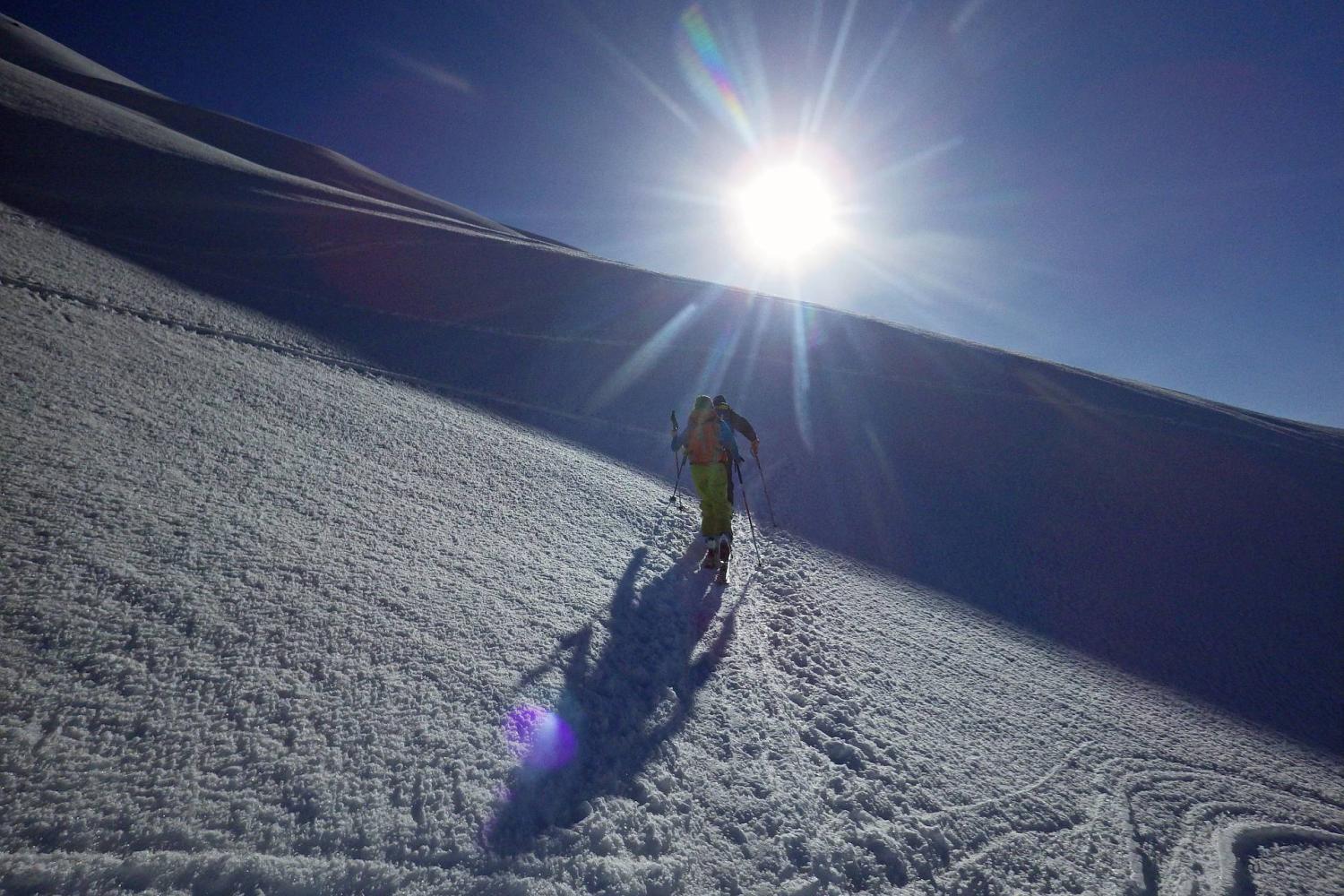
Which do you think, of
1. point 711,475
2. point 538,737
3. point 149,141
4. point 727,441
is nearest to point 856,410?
point 727,441

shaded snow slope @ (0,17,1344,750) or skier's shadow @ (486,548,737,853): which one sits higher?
shaded snow slope @ (0,17,1344,750)

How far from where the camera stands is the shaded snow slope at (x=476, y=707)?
2.00 metres

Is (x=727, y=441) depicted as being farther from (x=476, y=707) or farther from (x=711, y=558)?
(x=476, y=707)

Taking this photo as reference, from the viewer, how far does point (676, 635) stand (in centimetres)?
396

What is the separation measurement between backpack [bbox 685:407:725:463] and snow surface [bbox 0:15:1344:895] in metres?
0.97

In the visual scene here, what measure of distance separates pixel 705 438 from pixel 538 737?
128 inches

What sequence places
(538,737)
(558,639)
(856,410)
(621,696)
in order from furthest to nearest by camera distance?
(856,410)
(558,639)
(621,696)
(538,737)

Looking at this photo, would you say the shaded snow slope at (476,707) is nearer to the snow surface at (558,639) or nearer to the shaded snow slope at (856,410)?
the snow surface at (558,639)

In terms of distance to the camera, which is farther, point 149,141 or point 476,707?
point 149,141

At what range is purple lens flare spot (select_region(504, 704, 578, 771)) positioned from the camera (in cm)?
254

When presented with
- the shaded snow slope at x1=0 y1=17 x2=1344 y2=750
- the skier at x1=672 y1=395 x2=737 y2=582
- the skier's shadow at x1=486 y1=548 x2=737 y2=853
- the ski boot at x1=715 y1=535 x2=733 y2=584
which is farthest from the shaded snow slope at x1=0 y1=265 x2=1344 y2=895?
the shaded snow slope at x1=0 y1=17 x2=1344 y2=750

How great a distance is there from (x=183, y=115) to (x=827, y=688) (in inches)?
1939

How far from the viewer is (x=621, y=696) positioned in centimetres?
316

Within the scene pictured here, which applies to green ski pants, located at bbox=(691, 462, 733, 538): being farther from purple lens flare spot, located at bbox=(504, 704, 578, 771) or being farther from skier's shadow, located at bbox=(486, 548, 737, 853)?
purple lens flare spot, located at bbox=(504, 704, 578, 771)
